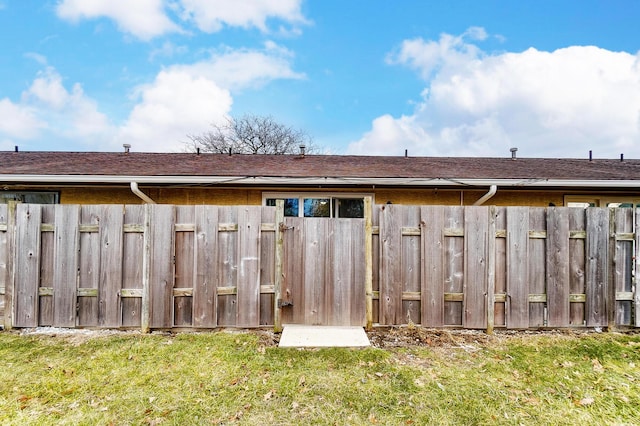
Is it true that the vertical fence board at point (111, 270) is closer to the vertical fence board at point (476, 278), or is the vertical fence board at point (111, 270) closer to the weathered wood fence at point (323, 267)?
the weathered wood fence at point (323, 267)

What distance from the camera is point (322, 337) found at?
152 inches

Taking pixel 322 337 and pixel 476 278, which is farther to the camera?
pixel 476 278

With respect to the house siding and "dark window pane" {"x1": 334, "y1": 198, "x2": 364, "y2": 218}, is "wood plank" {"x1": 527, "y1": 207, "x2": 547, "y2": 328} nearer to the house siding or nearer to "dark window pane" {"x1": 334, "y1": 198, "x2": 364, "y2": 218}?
the house siding

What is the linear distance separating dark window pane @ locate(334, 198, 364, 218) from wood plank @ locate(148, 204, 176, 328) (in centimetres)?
323

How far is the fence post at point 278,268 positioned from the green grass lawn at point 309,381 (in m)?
0.37

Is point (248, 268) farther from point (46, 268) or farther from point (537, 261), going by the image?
point (537, 261)

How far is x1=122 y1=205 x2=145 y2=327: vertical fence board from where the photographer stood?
13.5 feet

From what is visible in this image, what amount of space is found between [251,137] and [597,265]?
71.7 ft

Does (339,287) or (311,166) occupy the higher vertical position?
(311,166)

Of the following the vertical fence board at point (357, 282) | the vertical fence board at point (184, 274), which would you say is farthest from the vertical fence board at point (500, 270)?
the vertical fence board at point (184, 274)

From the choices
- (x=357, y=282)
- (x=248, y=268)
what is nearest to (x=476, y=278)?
(x=357, y=282)

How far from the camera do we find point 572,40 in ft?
33.8

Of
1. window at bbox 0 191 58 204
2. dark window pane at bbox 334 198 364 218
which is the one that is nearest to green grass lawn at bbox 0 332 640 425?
dark window pane at bbox 334 198 364 218

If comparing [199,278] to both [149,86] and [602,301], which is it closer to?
[602,301]
